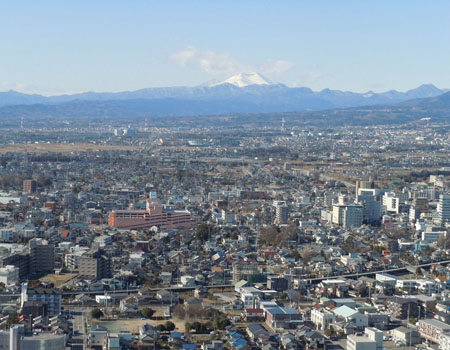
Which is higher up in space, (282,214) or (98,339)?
(98,339)

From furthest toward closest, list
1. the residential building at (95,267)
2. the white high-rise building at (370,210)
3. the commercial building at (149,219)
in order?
the white high-rise building at (370,210) → the commercial building at (149,219) → the residential building at (95,267)

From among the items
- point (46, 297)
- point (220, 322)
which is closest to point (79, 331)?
point (46, 297)

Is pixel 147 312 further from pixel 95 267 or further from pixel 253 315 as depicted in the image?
pixel 95 267

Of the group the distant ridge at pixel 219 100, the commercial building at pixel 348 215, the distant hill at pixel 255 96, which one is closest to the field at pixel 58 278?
the commercial building at pixel 348 215

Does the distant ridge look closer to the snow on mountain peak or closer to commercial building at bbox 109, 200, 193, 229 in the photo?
the snow on mountain peak

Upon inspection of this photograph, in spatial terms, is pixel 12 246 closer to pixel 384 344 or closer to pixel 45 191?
pixel 384 344

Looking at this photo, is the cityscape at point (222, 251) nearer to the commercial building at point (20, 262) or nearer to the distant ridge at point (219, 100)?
the commercial building at point (20, 262)

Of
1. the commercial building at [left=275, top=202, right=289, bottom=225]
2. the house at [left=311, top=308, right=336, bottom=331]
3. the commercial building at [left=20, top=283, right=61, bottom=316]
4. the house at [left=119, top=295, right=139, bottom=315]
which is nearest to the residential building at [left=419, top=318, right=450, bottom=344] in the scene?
the house at [left=311, top=308, right=336, bottom=331]
